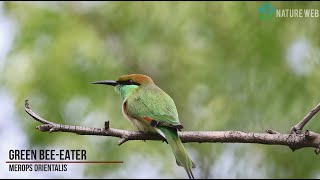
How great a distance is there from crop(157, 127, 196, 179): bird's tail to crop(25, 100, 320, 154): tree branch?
26 mm

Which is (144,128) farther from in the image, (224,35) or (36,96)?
(224,35)

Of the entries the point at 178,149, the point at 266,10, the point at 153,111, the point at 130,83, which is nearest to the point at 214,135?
the point at 178,149

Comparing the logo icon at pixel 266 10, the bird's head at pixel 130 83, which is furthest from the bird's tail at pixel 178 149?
the logo icon at pixel 266 10

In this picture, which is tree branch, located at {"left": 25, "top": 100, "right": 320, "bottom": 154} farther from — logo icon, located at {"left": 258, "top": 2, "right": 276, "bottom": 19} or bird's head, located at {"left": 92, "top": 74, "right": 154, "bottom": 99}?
logo icon, located at {"left": 258, "top": 2, "right": 276, "bottom": 19}

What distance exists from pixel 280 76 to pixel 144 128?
1.04m

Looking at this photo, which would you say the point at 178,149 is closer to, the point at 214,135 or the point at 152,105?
the point at 214,135

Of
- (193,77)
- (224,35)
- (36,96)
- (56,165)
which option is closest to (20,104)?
(36,96)

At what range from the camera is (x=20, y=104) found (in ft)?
7.58

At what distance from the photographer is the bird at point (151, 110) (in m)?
1.41

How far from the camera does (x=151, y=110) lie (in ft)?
5.24

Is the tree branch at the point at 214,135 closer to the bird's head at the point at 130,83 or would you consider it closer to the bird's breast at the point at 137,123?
the bird's breast at the point at 137,123

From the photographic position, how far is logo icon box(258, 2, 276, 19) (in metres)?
2.75

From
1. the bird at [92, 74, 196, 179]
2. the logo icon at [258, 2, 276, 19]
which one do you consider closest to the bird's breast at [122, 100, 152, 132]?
the bird at [92, 74, 196, 179]

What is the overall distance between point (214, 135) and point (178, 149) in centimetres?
10
